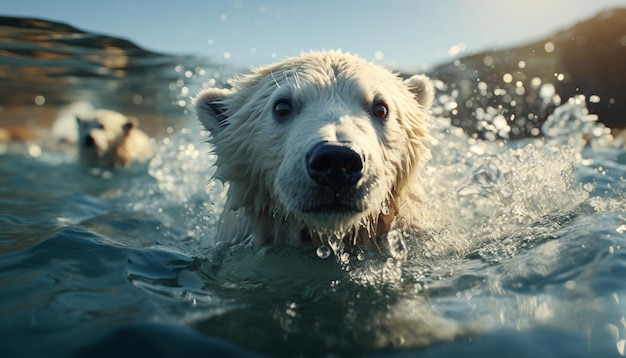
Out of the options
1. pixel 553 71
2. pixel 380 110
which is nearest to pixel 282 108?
pixel 380 110

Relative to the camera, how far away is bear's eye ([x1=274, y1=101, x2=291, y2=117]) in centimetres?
373

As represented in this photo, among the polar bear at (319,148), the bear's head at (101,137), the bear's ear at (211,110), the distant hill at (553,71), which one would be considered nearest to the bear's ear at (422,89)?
the polar bear at (319,148)

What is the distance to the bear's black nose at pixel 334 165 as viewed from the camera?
2836 mm

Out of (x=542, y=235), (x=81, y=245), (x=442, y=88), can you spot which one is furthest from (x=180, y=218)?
(x=442, y=88)

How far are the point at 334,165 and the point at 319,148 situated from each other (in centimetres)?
14

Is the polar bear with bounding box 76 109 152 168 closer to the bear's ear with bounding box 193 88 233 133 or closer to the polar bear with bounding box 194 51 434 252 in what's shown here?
the bear's ear with bounding box 193 88 233 133

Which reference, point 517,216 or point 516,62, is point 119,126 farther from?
point 517,216

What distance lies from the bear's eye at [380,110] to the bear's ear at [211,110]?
4.45ft

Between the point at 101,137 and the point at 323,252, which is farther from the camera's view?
the point at 101,137

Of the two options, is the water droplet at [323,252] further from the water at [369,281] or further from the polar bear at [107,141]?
the polar bear at [107,141]

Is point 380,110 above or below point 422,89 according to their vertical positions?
below

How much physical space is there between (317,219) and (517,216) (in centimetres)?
211

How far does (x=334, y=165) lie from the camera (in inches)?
115

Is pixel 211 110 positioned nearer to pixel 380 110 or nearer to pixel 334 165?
pixel 380 110
